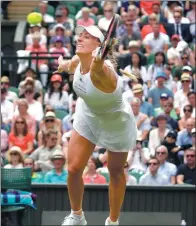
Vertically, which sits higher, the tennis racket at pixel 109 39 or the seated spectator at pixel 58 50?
the tennis racket at pixel 109 39

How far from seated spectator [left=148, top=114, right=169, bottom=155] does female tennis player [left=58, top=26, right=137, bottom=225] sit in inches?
296

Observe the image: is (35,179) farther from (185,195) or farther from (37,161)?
(185,195)

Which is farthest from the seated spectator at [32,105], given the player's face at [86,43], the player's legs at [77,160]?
A: the player's face at [86,43]

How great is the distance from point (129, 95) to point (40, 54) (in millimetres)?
2669

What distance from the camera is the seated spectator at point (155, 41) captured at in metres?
21.7

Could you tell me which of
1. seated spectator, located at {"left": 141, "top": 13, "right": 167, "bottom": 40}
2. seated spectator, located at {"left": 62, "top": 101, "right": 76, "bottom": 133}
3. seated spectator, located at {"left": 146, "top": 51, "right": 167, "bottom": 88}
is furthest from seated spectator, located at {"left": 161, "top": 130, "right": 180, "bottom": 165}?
seated spectator, located at {"left": 141, "top": 13, "right": 167, "bottom": 40}

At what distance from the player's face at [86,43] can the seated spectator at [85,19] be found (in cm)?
1172

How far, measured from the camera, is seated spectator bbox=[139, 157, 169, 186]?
1741cm

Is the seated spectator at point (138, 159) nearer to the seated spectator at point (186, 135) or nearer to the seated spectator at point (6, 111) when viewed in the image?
the seated spectator at point (186, 135)

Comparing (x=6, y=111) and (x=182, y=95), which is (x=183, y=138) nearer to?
(x=182, y=95)

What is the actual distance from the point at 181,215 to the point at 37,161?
2509mm

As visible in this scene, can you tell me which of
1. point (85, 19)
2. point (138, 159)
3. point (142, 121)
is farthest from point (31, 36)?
point (138, 159)

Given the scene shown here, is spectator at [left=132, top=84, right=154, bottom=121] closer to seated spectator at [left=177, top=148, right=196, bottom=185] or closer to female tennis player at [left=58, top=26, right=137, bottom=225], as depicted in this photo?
seated spectator at [left=177, top=148, right=196, bottom=185]

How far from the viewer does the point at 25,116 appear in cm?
1942
